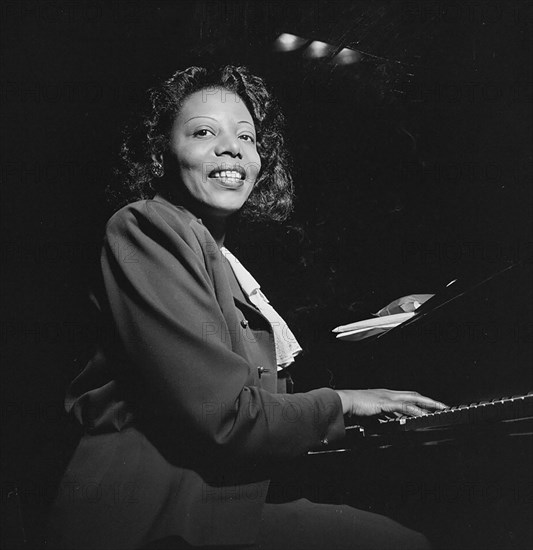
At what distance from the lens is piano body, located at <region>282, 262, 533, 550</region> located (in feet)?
4.18

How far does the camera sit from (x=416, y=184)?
2.56 m

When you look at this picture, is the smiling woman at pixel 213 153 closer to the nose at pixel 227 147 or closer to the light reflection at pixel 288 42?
the nose at pixel 227 147

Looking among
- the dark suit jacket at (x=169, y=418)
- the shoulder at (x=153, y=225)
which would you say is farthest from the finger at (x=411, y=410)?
the shoulder at (x=153, y=225)

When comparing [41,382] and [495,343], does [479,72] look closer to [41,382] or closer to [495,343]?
[495,343]

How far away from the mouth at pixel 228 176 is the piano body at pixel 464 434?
618 millimetres

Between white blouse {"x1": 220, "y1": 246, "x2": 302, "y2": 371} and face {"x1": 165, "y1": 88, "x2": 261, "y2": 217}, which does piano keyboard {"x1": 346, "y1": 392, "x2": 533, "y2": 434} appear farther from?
face {"x1": 165, "y1": 88, "x2": 261, "y2": 217}

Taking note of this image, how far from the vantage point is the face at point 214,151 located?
165cm

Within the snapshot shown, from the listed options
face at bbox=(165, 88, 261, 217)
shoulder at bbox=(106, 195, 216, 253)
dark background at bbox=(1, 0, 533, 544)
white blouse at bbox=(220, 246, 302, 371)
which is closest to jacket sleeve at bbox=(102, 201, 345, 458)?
shoulder at bbox=(106, 195, 216, 253)

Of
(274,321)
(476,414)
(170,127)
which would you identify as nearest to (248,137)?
(170,127)

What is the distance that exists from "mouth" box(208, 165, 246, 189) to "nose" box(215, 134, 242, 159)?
42mm

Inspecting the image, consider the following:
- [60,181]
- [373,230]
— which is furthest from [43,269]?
[373,230]

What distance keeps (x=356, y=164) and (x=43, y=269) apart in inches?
54.0

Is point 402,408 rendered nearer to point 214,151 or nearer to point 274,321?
point 274,321

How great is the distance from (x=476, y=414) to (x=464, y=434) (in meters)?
0.05
